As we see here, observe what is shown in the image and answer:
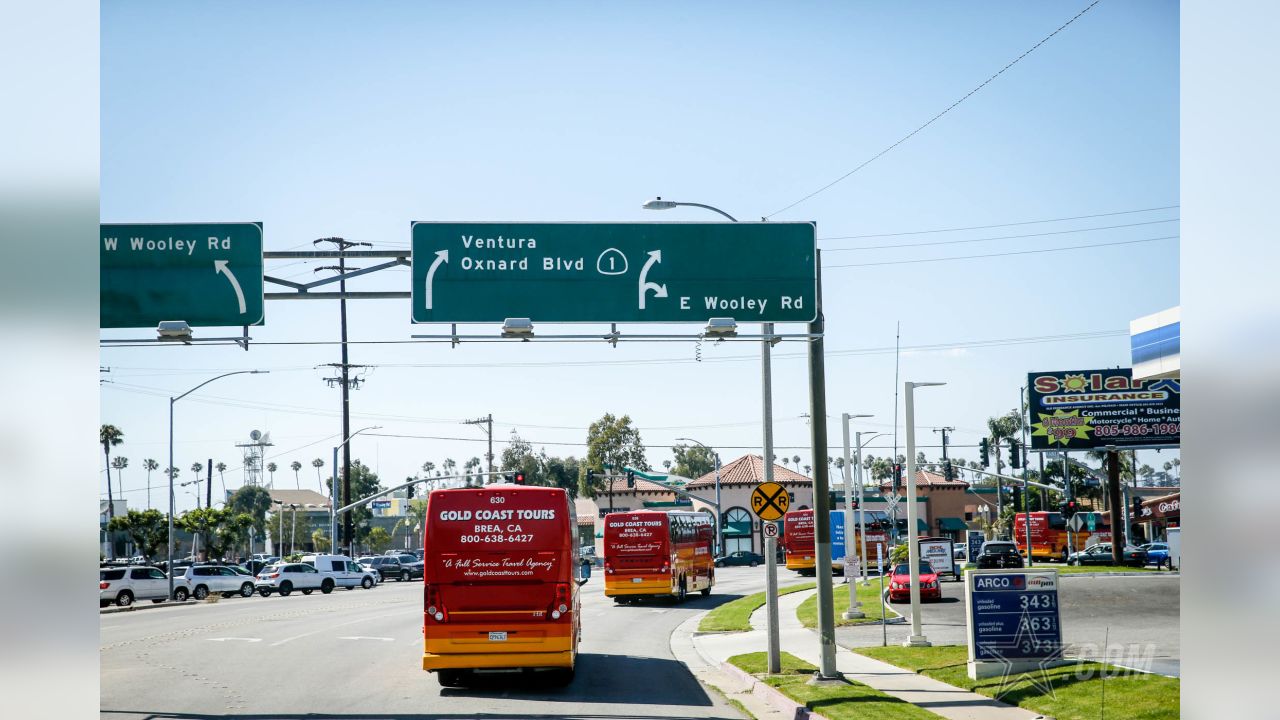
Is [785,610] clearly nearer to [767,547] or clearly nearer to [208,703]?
[767,547]

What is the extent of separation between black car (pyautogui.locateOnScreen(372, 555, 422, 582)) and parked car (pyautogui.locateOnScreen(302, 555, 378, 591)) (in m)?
11.3

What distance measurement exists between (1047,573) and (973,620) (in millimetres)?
1573

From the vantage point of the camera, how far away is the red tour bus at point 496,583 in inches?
692

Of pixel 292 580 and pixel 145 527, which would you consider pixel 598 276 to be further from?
pixel 145 527

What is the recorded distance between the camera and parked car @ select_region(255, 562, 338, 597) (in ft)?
190

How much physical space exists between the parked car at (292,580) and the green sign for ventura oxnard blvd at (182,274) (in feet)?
143

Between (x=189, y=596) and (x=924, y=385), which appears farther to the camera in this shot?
(x=189, y=596)

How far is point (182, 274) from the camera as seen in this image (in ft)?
56.7

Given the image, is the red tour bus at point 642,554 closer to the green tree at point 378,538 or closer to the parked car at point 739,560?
the parked car at point 739,560

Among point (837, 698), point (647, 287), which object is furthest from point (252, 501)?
point (837, 698)

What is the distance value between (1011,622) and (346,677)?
36.3 feet

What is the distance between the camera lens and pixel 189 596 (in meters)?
53.8

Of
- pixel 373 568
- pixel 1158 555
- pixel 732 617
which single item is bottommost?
pixel 373 568
